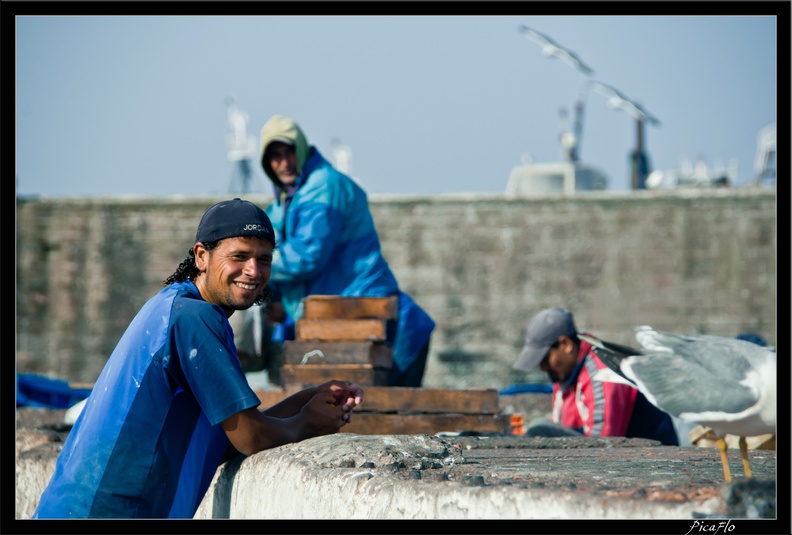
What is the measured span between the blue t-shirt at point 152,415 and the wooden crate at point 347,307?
8.53ft

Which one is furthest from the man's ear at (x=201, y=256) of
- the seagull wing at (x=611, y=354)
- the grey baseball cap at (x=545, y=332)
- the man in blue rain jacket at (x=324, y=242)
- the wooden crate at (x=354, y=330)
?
the grey baseball cap at (x=545, y=332)

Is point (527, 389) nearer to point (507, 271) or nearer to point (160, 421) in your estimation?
point (507, 271)

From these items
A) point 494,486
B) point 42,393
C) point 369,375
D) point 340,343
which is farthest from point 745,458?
point 42,393

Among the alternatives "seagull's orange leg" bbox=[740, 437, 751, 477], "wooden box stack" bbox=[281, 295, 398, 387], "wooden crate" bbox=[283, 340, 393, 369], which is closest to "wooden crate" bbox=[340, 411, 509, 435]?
"wooden box stack" bbox=[281, 295, 398, 387]

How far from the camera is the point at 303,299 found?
6.27 metres

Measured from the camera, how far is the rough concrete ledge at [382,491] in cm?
271

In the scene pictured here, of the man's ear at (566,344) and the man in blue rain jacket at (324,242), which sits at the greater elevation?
the man in blue rain jacket at (324,242)

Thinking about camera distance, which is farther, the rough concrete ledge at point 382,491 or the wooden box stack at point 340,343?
the wooden box stack at point 340,343

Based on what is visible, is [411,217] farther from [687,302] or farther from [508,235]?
[687,302]

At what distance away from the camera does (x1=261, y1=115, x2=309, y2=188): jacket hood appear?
6.70 m

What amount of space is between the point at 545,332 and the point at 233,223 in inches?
134

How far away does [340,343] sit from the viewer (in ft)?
19.7

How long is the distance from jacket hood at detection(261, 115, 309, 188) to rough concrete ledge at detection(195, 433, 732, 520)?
290cm

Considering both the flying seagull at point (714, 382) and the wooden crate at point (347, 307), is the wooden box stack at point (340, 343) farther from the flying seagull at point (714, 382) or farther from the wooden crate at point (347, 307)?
the flying seagull at point (714, 382)
